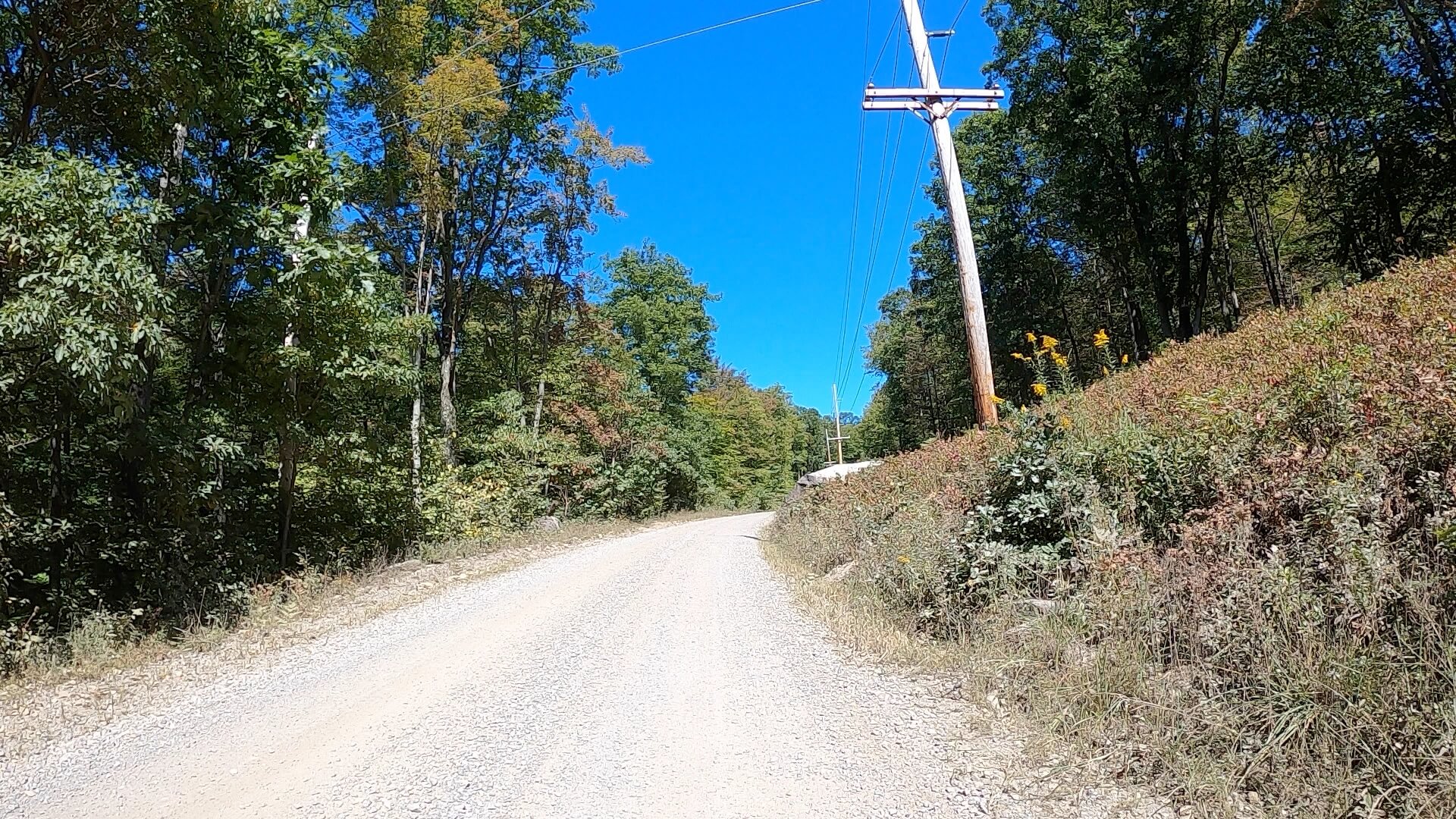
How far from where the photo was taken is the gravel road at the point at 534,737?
9.22 feet

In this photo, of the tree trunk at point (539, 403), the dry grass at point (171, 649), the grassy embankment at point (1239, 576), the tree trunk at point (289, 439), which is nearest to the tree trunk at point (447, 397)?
the tree trunk at point (539, 403)

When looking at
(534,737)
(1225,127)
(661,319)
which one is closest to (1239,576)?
(534,737)

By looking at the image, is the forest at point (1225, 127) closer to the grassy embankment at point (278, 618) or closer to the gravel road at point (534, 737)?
the gravel road at point (534, 737)

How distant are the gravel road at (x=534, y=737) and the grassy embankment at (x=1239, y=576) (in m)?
0.73

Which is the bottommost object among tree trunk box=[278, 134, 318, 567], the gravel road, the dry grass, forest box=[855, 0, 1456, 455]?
the gravel road

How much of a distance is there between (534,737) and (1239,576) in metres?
3.54

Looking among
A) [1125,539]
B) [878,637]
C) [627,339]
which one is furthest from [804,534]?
[627,339]

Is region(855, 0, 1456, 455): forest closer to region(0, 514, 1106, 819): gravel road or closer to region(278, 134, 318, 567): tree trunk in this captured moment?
region(0, 514, 1106, 819): gravel road

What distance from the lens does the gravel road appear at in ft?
9.22

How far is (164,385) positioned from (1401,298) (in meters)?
13.0

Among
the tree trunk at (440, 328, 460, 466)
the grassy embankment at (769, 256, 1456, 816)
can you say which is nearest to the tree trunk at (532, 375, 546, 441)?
the tree trunk at (440, 328, 460, 466)

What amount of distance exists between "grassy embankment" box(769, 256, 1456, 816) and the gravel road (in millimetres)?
729

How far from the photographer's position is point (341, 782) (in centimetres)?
304

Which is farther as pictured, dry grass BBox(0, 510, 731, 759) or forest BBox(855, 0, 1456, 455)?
forest BBox(855, 0, 1456, 455)
